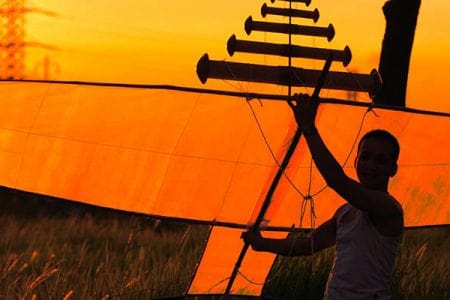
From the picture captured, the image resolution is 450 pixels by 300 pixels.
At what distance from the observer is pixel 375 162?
5.34m

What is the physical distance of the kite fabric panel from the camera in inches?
261

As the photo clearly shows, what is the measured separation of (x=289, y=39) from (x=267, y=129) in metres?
0.71

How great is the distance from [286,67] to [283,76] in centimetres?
6

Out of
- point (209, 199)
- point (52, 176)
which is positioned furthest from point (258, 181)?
point (52, 176)

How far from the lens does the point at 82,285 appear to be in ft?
32.1

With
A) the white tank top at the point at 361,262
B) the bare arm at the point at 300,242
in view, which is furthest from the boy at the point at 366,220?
the bare arm at the point at 300,242

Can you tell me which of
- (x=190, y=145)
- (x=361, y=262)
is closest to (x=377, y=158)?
(x=361, y=262)

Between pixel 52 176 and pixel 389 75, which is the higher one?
pixel 389 75

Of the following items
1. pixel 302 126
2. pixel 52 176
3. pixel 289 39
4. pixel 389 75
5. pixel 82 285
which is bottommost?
pixel 82 285

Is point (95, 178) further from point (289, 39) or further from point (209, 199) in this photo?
point (289, 39)

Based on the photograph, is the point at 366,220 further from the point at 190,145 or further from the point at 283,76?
the point at 190,145

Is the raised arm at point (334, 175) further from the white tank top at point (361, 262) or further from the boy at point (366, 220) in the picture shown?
the white tank top at point (361, 262)

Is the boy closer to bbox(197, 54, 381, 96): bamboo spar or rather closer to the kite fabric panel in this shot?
bbox(197, 54, 381, 96): bamboo spar

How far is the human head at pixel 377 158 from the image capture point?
Result: 5336mm
